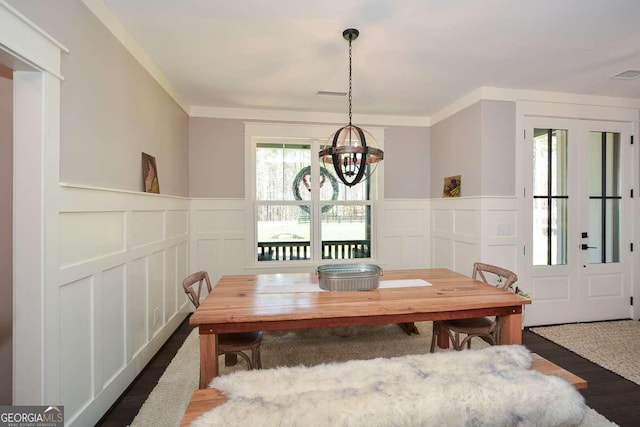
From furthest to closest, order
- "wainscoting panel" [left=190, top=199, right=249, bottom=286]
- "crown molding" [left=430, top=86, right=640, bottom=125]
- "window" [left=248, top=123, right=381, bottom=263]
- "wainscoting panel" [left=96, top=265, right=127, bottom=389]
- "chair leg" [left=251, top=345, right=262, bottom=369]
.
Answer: "window" [left=248, top=123, right=381, bottom=263]
"wainscoting panel" [left=190, top=199, right=249, bottom=286]
"crown molding" [left=430, top=86, right=640, bottom=125]
"chair leg" [left=251, top=345, right=262, bottom=369]
"wainscoting panel" [left=96, top=265, right=127, bottom=389]

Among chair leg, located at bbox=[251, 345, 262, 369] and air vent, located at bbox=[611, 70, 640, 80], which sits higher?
air vent, located at bbox=[611, 70, 640, 80]

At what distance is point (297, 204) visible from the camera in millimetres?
4219

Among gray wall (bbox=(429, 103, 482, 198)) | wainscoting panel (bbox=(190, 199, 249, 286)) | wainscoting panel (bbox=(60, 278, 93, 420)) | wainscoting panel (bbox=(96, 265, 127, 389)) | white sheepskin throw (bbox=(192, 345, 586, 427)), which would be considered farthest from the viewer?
wainscoting panel (bbox=(190, 199, 249, 286))

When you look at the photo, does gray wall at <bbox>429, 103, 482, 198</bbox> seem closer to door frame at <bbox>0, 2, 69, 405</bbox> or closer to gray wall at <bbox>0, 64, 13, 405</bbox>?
door frame at <bbox>0, 2, 69, 405</bbox>

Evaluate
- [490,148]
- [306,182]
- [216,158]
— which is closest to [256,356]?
[306,182]

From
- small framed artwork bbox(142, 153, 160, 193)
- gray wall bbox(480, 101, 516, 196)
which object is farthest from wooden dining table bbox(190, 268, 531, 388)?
gray wall bbox(480, 101, 516, 196)

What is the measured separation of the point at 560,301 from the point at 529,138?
1.95 metres

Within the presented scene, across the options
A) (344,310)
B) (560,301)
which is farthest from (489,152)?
(344,310)

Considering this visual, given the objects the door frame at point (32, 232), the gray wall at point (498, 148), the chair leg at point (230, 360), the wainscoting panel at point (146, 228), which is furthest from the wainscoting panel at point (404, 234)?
the door frame at point (32, 232)

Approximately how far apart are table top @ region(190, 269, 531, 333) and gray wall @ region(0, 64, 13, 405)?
1454mm

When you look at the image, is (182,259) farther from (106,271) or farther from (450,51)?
(450,51)

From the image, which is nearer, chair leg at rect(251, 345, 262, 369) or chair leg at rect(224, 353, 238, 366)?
chair leg at rect(251, 345, 262, 369)

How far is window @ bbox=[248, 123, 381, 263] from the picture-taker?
418cm

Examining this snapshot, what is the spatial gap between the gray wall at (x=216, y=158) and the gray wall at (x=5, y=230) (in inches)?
76.2
